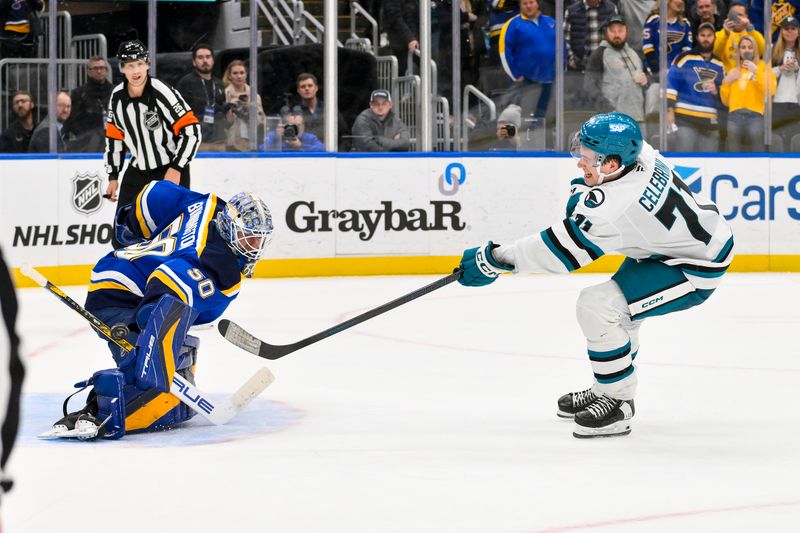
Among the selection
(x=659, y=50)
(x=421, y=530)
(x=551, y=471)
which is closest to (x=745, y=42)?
(x=659, y=50)

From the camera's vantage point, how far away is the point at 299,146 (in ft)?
28.1

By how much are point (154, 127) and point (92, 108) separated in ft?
6.67

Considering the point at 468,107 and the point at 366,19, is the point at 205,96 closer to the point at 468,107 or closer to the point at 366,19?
the point at 366,19

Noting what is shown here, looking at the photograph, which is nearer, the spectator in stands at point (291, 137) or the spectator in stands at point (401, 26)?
the spectator in stands at point (291, 137)

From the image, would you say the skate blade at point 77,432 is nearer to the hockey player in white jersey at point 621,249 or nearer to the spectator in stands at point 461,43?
the hockey player in white jersey at point 621,249

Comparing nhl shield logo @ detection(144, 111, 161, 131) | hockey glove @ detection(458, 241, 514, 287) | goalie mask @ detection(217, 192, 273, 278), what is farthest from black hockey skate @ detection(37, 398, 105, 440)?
nhl shield logo @ detection(144, 111, 161, 131)

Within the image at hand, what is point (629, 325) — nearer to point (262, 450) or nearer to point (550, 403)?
point (550, 403)

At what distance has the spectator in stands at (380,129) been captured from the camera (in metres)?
8.71

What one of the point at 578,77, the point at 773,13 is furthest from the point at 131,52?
the point at 773,13

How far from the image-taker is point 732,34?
938 cm

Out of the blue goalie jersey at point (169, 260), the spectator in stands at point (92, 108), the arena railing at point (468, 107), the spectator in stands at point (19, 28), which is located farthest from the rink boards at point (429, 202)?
the blue goalie jersey at point (169, 260)

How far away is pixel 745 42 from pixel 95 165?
4.57m

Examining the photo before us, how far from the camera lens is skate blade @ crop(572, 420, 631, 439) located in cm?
356

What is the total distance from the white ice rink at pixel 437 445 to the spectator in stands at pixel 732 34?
12.3ft
